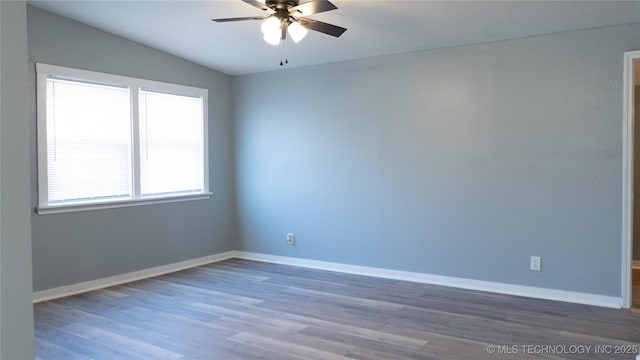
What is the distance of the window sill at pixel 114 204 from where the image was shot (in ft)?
13.6

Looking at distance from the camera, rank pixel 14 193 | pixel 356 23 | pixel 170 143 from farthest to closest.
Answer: pixel 170 143 < pixel 356 23 < pixel 14 193

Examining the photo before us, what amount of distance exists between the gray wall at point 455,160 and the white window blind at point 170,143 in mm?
701

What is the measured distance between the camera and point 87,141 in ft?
14.6

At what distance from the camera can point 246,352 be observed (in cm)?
295

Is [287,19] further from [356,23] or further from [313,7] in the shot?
[356,23]

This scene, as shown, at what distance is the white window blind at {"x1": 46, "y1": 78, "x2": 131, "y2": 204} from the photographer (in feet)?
13.8

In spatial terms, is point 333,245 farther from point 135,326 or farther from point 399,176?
point 135,326

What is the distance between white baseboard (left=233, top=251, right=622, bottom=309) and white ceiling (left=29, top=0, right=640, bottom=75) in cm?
225

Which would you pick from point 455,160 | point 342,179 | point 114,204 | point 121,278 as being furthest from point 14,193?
point 342,179

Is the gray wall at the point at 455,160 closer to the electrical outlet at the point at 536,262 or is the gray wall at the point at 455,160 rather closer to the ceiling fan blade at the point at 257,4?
the electrical outlet at the point at 536,262

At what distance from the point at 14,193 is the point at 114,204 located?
11.6ft

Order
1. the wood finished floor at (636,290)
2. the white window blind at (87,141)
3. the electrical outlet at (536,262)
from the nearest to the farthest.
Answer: the wood finished floor at (636,290) < the electrical outlet at (536,262) < the white window blind at (87,141)

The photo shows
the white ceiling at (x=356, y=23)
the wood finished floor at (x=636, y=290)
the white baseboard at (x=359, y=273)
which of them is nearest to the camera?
the white ceiling at (x=356, y=23)

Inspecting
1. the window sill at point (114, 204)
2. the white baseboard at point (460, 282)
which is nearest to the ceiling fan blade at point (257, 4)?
the window sill at point (114, 204)
